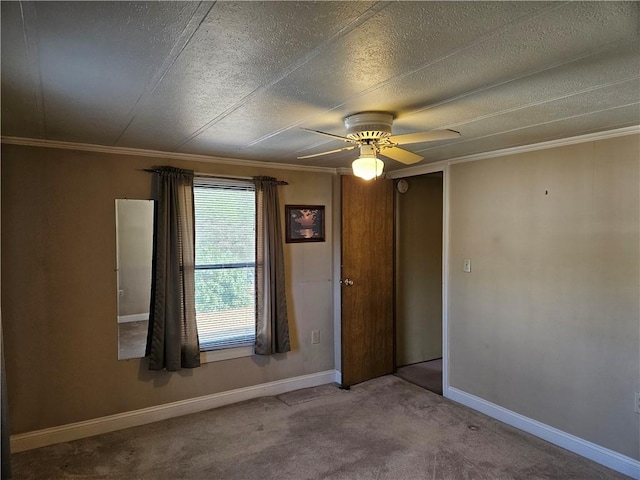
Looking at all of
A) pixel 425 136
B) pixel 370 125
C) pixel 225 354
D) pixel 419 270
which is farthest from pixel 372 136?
pixel 419 270

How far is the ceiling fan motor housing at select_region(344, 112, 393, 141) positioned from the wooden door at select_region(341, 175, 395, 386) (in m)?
1.89

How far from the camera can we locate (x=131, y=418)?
3.31 meters

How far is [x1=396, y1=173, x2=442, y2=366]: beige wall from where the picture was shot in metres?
4.82

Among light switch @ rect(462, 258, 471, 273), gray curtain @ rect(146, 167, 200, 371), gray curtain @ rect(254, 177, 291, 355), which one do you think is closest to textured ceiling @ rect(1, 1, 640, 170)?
gray curtain @ rect(146, 167, 200, 371)

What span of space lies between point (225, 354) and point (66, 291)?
4.59 feet

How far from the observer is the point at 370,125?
85.5 inches

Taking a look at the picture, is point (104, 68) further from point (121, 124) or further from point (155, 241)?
point (155, 241)

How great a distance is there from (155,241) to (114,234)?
307mm

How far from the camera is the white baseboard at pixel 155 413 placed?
2975 mm

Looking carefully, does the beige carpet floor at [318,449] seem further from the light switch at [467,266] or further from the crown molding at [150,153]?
the crown molding at [150,153]

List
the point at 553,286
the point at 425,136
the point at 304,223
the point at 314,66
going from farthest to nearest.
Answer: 1. the point at 304,223
2. the point at 553,286
3. the point at 425,136
4. the point at 314,66

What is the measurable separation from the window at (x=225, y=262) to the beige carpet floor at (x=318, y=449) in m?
0.71

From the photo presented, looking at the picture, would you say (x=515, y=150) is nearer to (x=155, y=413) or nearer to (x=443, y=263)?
(x=443, y=263)

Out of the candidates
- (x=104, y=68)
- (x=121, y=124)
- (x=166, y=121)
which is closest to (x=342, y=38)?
(x=104, y=68)
